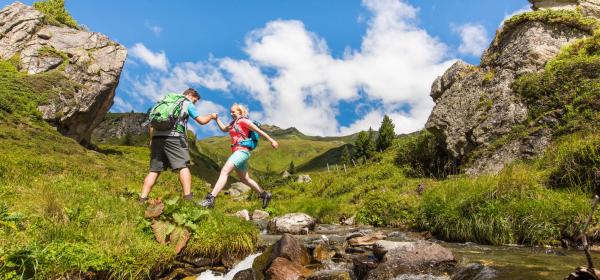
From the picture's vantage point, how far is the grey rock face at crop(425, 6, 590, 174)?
842 inches

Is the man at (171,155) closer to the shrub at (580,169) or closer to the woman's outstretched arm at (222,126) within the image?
the woman's outstretched arm at (222,126)

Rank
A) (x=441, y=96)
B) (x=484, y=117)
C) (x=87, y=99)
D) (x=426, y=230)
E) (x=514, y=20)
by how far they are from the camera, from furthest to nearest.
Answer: (x=87, y=99) < (x=441, y=96) < (x=514, y=20) < (x=484, y=117) < (x=426, y=230)

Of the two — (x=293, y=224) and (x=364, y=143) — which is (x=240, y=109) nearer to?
(x=293, y=224)

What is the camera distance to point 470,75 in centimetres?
2611

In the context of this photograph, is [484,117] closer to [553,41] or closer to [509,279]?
[553,41]

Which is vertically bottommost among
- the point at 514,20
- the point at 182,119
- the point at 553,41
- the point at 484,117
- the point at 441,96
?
the point at 182,119

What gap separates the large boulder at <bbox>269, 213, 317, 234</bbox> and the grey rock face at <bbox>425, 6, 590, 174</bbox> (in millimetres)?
10602

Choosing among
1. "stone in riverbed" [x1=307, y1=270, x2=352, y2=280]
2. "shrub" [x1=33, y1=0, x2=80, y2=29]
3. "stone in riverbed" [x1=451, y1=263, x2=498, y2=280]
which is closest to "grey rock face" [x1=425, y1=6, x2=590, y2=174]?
"stone in riverbed" [x1=451, y1=263, x2=498, y2=280]

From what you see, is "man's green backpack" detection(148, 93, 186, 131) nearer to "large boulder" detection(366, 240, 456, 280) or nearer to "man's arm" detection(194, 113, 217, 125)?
"man's arm" detection(194, 113, 217, 125)

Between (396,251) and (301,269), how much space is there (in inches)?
68.2

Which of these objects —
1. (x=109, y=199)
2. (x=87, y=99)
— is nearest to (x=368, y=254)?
(x=109, y=199)

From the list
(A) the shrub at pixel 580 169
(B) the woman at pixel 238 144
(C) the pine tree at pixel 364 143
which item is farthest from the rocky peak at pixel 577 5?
(C) the pine tree at pixel 364 143

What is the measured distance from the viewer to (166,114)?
8.88 m

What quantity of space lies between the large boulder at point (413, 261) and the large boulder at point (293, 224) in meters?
6.39
